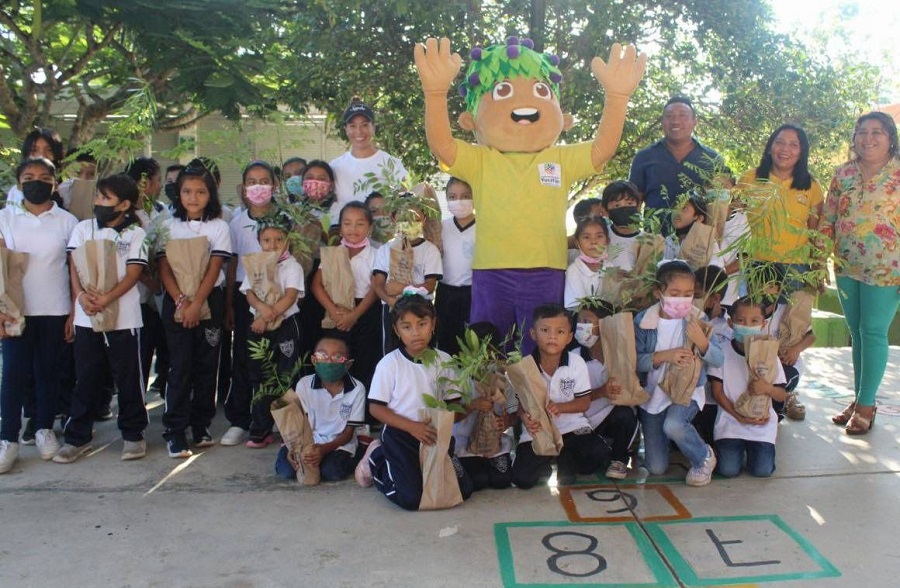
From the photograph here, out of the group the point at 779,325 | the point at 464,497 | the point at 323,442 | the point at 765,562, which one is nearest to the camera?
the point at 765,562

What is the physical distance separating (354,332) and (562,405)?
141 cm

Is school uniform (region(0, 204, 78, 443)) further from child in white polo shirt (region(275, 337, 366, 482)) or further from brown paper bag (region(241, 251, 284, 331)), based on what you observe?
child in white polo shirt (region(275, 337, 366, 482))

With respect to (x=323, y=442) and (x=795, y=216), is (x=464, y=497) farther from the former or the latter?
(x=795, y=216)

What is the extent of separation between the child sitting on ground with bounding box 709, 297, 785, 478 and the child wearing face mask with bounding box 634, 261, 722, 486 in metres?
0.13

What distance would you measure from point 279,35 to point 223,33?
0.58 m

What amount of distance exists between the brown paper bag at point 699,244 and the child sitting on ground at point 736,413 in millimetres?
294

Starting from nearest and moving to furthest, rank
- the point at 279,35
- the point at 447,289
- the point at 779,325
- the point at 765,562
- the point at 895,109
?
1. the point at 765,562
2. the point at 779,325
3. the point at 447,289
4. the point at 279,35
5. the point at 895,109

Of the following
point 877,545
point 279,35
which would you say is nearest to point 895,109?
point 279,35

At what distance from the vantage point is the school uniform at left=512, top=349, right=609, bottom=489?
3.81m

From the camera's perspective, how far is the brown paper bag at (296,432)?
3.73m

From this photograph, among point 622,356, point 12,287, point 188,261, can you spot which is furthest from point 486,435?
point 12,287

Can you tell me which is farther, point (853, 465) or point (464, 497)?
point (853, 465)

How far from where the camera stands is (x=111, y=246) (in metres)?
4.06

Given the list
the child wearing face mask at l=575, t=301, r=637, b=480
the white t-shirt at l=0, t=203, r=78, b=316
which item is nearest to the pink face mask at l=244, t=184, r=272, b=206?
the white t-shirt at l=0, t=203, r=78, b=316
